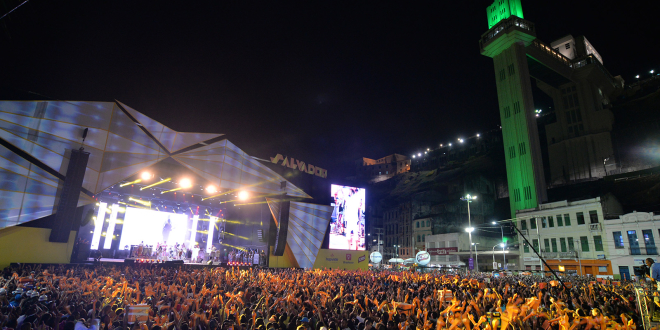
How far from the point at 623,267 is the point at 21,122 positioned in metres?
50.3

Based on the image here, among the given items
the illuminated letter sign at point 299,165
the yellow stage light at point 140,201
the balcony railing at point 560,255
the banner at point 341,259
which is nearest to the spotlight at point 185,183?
the yellow stage light at point 140,201

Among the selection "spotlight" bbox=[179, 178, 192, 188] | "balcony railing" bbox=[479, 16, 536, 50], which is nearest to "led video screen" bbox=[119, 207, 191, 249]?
"spotlight" bbox=[179, 178, 192, 188]

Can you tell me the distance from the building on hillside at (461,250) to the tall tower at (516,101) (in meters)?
10.7

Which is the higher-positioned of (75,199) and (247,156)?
(247,156)

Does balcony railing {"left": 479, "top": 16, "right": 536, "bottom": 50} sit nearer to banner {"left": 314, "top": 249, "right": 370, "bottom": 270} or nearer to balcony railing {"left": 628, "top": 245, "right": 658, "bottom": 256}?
balcony railing {"left": 628, "top": 245, "right": 658, "bottom": 256}

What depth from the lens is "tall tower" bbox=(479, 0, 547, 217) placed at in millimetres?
46406

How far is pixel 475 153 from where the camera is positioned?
79000 millimetres

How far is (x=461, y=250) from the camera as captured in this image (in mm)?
58062

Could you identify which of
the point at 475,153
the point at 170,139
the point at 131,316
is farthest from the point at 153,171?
the point at 475,153

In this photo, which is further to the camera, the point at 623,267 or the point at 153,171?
the point at 623,267

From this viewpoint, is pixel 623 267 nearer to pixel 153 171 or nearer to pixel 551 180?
pixel 551 180

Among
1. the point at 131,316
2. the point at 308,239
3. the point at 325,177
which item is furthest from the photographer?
the point at 325,177

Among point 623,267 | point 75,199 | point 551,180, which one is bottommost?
point 623,267

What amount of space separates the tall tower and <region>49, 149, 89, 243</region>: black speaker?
51519mm
